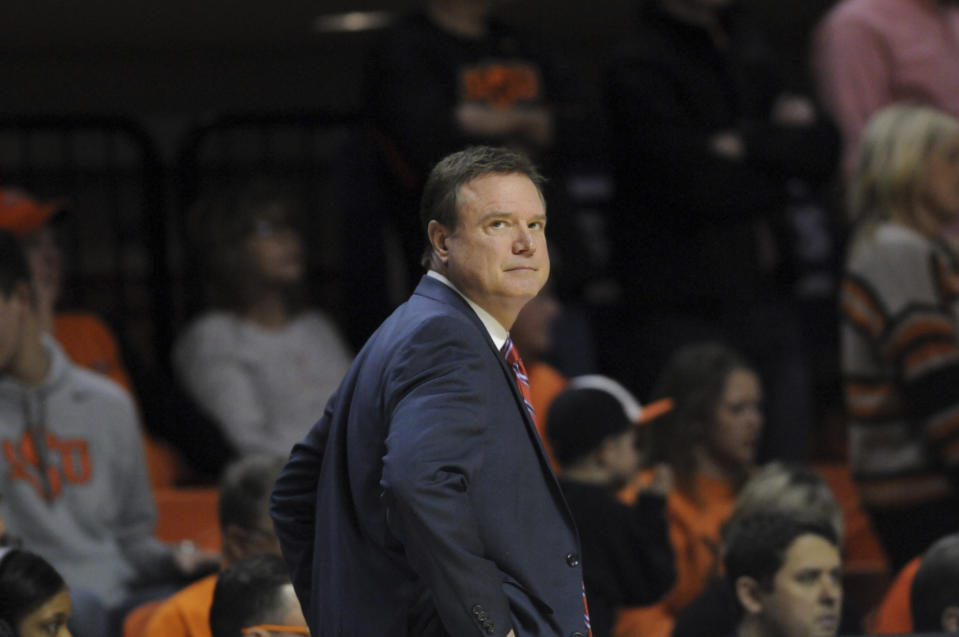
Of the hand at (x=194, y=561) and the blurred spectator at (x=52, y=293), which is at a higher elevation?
the blurred spectator at (x=52, y=293)

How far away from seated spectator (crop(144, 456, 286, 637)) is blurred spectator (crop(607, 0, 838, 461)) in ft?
5.50

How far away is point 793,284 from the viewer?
219 inches

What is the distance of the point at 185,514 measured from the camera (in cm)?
486

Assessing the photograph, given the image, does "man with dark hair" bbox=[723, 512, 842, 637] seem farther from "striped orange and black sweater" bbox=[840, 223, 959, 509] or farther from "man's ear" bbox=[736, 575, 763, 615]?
"striped orange and black sweater" bbox=[840, 223, 959, 509]

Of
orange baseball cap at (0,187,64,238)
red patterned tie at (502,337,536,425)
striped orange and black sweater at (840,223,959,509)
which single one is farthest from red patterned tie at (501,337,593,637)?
orange baseball cap at (0,187,64,238)

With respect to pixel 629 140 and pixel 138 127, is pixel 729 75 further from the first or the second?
pixel 138 127

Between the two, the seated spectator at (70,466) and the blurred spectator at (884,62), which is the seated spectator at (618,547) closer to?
the seated spectator at (70,466)

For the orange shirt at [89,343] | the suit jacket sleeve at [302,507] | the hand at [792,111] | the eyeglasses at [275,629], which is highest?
the hand at [792,111]

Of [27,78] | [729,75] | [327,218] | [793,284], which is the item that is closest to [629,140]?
[729,75]

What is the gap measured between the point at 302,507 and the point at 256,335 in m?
2.74

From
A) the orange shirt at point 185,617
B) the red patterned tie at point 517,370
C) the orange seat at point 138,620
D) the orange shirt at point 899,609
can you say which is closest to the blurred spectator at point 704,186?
the orange shirt at point 899,609

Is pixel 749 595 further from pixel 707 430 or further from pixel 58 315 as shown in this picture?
pixel 58 315

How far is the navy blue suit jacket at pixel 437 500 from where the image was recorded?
2.26 meters

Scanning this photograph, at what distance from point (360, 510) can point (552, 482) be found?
28 centimetres
